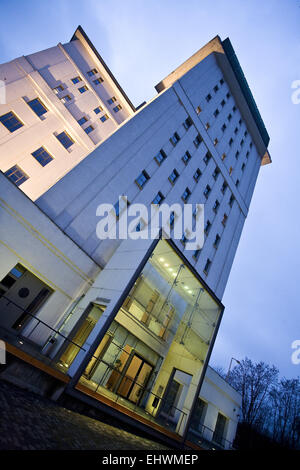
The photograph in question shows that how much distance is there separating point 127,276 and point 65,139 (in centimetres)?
1799

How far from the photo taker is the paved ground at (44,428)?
3.80 m

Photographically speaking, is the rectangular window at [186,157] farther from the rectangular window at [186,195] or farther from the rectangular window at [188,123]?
the rectangular window at [188,123]

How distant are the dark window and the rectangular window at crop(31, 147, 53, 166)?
7.88ft

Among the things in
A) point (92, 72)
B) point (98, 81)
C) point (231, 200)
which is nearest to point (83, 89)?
point (98, 81)

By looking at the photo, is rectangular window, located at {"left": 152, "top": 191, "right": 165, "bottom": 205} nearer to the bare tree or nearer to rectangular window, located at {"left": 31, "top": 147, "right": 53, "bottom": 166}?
rectangular window, located at {"left": 31, "top": 147, "right": 53, "bottom": 166}

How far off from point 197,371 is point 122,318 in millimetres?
5526

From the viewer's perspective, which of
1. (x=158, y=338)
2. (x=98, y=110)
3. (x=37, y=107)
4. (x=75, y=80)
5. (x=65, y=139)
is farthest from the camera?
(x=98, y=110)

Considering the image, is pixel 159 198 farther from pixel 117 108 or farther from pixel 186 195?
pixel 117 108

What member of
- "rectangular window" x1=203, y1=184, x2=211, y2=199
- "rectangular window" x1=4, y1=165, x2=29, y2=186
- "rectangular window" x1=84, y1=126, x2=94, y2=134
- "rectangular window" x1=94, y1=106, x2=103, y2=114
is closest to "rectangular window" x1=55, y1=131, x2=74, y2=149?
"rectangular window" x1=84, y1=126, x2=94, y2=134

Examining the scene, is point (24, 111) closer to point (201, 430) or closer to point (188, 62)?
point (188, 62)

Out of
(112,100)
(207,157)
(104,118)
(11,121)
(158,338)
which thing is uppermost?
(112,100)

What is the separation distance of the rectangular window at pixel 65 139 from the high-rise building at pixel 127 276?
7611 mm

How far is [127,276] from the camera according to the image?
10023mm

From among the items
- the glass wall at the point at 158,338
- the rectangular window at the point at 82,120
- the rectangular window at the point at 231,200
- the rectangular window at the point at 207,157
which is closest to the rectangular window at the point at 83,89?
the rectangular window at the point at 82,120
